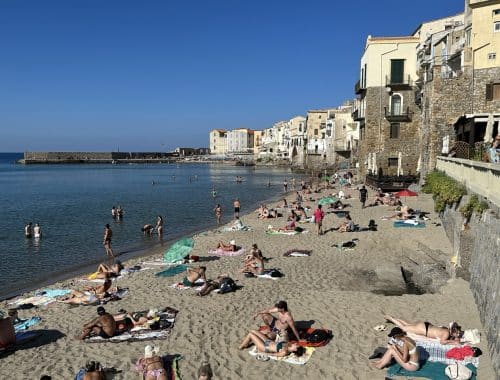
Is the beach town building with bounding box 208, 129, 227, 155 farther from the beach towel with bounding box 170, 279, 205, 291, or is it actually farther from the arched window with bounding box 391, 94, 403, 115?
the beach towel with bounding box 170, 279, 205, 291

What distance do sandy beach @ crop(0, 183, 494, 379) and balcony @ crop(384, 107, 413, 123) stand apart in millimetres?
20653

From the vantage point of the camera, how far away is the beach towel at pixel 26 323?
10.2 meters

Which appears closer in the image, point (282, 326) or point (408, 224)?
point (282, 326)

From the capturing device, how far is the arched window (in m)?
36.4

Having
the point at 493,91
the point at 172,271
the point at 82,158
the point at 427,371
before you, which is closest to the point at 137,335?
the point at 172,271

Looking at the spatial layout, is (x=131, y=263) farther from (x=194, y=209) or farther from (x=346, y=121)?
(x=346, y=121)

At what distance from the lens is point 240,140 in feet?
572

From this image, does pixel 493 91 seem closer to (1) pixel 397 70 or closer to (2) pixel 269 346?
(1) pixel 397 70

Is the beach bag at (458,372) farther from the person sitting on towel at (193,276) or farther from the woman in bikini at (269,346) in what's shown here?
the person sitting on towel at (193,276)

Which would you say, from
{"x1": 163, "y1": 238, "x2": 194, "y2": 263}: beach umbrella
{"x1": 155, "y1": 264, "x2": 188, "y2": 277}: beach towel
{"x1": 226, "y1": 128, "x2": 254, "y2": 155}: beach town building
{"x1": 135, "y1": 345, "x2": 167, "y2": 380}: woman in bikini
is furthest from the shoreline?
{"x1": 226, "y1": 128, "x2": 254, "y2": 155}: beach town building

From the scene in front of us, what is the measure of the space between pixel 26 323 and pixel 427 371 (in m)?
8.69

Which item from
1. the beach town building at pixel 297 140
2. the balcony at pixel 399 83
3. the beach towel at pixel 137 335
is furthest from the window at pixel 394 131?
the beach town building at pixel 297 140

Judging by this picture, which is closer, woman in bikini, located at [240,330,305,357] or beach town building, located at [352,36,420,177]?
woman in bikini, located at [240,330,305,357]

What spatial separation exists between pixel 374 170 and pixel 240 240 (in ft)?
68.2
